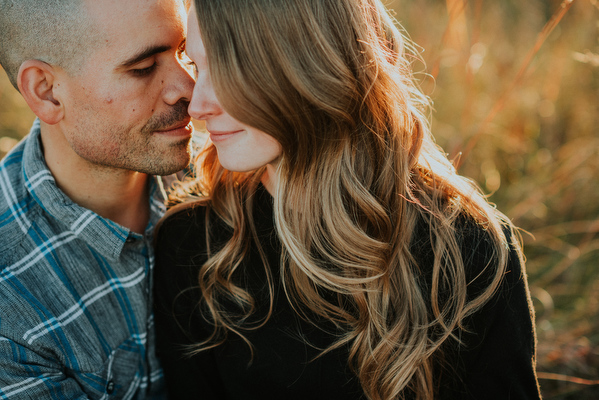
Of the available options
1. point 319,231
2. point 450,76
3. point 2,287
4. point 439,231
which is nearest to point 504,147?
point 450,76

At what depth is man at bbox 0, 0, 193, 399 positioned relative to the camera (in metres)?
1.62

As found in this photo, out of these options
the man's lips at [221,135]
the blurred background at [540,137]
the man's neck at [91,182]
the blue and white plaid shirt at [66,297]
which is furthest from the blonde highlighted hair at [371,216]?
the blurred background at [540,137]

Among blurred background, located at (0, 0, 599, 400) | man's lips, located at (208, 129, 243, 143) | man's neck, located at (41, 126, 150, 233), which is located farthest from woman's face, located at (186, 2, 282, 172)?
blurred background, located at (0, 0, 599, 400)

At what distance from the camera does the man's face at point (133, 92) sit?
1.65m

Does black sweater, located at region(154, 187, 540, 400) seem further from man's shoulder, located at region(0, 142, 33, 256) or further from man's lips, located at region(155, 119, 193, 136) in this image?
man's shoulder, located at region(0, 142, 33, 256)

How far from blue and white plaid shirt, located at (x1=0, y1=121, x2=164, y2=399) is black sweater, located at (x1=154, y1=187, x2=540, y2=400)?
0.10m

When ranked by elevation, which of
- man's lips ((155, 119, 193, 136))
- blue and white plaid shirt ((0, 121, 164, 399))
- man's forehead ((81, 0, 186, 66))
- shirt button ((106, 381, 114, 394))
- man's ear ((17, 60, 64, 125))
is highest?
man's forehead ((81, 0, 186, 66))

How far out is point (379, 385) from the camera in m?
1.55

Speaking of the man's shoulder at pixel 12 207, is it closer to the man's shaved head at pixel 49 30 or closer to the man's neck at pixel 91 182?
the man's neck at pixel 91 182

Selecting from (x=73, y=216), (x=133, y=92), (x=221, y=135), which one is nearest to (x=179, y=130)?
(x=133, y=92)

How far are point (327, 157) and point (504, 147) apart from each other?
206 centimetres

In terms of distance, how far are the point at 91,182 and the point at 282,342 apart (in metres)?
0.98

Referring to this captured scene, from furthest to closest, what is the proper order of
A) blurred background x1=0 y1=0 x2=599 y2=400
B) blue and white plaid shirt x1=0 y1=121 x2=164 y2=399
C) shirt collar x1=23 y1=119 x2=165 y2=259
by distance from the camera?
blurred background x1=0 y1=0 x2=599 y2=400, shirt collar x1=23 y1=119 x2=165 y2=259, blue and white plaid shirt x1=0 y1=121 x2=164 y2=399

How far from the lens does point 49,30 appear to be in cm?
167
